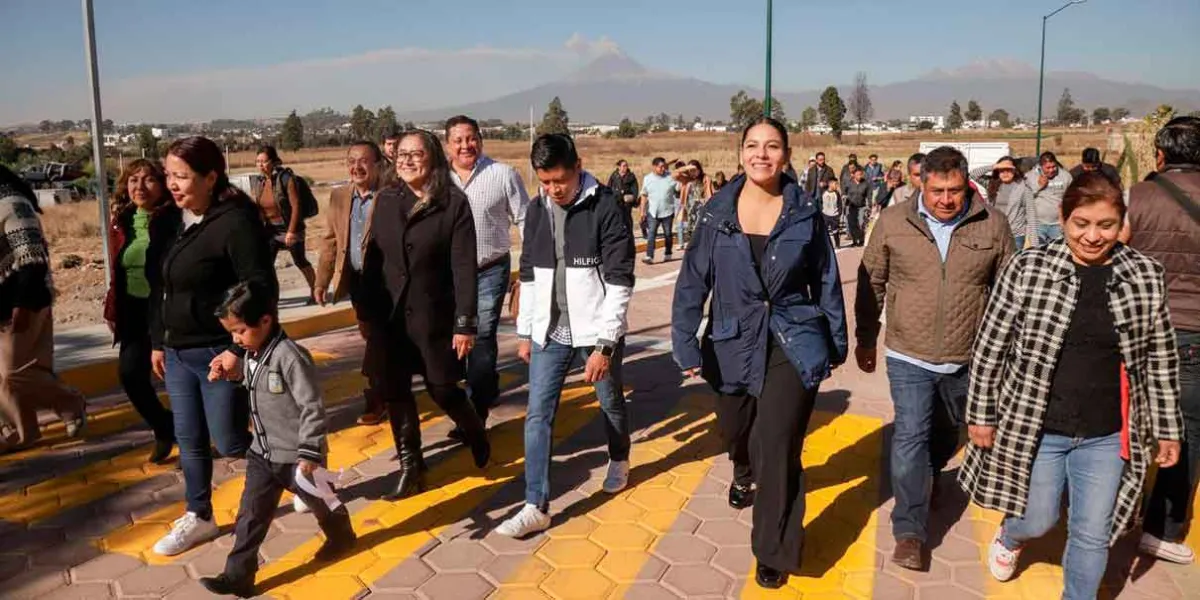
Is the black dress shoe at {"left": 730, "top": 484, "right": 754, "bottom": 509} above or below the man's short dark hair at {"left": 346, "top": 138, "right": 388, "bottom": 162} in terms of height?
below

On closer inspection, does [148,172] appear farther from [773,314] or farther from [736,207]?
[773,314]

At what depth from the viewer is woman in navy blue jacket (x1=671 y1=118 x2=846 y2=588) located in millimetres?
3506

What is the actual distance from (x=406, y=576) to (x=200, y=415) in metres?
1.20

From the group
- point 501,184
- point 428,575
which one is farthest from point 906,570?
point 501,184

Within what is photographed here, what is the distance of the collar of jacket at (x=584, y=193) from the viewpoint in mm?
4156

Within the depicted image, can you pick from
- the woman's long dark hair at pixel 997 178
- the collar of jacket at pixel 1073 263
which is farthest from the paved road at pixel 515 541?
the woman's long dark hair at pixel 997 178

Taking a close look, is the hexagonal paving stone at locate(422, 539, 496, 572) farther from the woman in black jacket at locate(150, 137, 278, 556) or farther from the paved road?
the woman in black jacket at locate(150, 137, 278, 556)

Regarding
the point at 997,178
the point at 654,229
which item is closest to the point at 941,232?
the point at 997,178

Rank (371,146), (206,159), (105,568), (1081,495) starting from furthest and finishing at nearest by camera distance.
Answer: (371,146), (105,568), (206,159), (1081,495)

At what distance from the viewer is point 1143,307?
295cm

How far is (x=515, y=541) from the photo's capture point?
409 centimetres

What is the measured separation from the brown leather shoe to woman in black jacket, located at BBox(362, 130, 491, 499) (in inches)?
86.7

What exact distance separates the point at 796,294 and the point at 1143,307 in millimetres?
1203

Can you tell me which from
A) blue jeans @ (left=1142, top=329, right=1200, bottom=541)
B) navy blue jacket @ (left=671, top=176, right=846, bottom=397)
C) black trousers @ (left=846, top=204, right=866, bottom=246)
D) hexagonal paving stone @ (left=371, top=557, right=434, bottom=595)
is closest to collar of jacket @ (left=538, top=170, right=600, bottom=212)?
navy blue jacket @ (left=671, top=176, right=846, bottom=397)
